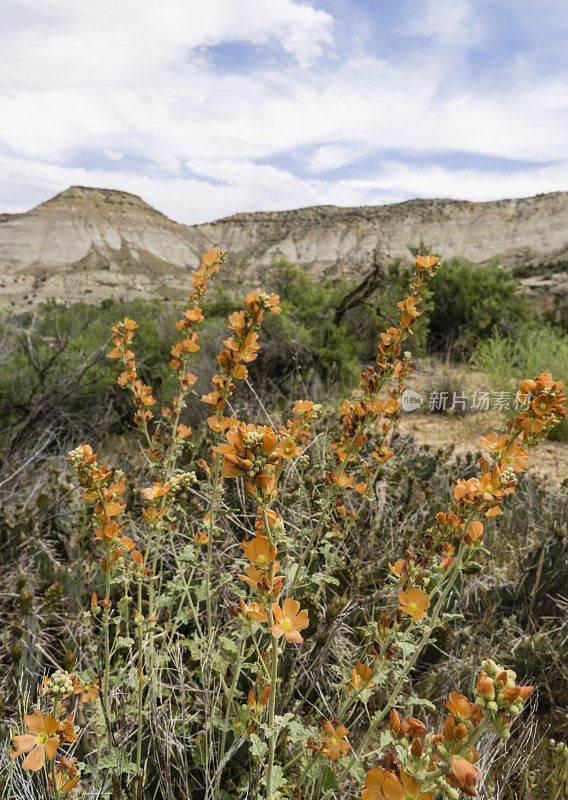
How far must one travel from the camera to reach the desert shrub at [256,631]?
2.83 ft

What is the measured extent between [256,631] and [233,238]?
229 ft

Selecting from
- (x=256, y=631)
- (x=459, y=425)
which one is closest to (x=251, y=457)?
(x=256, y=631)

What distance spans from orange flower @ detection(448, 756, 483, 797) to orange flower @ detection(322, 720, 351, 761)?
65 cm

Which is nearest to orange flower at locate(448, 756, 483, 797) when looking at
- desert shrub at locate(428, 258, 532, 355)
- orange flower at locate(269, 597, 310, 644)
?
orange flower at locate(269, 597, 310, 644)

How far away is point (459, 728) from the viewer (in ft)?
2.19

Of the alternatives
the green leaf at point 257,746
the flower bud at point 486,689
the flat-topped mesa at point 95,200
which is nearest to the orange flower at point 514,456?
the flower bud at point 486,689

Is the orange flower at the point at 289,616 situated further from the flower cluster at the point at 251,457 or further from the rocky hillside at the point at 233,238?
the rocky hillside at the point at 233,238

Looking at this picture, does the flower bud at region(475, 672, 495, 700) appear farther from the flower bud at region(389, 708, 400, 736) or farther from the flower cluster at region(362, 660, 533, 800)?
the flower bud at region(389, 708, 400, 736)

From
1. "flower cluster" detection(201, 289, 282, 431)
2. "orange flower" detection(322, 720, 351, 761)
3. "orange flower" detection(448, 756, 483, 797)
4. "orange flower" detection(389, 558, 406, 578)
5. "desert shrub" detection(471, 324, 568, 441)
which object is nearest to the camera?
"orange flower" detection(448, 756, 483, 797)

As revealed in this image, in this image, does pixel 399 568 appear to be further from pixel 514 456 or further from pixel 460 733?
pixel 460 733

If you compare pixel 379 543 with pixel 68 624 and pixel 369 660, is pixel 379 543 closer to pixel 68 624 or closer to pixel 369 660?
pixel 369 660

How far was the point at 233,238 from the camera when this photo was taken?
66500mm

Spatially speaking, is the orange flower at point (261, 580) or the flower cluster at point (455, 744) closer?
the flower cluster at point (455, 744)

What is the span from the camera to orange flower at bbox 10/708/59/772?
38.4 inches
